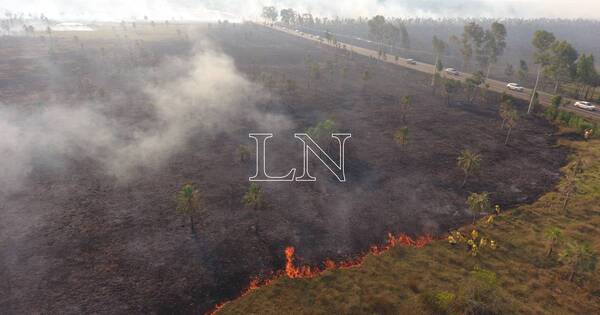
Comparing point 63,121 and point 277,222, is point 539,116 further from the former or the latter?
point 63,121

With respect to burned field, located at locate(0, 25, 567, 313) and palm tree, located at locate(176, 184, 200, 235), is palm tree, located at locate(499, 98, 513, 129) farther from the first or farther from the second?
palm tree, located at locate(176, 184, 200, 235)

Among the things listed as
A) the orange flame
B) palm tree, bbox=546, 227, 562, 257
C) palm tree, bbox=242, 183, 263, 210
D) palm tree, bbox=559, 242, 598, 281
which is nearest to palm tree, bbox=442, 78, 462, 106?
palm tree, bbox=546, 227, 562, 257

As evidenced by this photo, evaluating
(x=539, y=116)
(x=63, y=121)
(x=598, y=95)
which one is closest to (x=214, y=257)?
(x=63, y=121)

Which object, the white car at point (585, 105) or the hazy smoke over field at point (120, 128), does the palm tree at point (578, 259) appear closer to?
the hazy smoke over field at point (120, 128)

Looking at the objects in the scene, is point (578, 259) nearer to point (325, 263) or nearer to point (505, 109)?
point (325, 263)

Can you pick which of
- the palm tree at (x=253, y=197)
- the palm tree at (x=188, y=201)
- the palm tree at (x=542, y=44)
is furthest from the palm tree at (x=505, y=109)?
the palm tree at (x=188, y=201)

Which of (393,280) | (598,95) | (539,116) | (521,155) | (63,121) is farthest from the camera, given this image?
(598,95)
